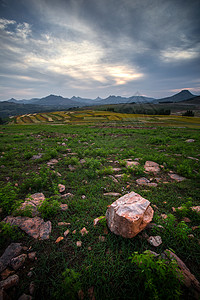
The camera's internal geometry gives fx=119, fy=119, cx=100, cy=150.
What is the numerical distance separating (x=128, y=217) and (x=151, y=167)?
4579mm

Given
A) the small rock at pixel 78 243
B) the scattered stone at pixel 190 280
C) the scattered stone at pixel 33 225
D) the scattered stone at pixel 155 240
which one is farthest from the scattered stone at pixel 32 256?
the scattered stone at pixel 190 280

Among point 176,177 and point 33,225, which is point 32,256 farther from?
point 176,177

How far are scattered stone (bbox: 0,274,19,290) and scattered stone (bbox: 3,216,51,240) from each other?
0.87 meters

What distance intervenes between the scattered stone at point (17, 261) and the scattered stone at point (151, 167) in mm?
5914

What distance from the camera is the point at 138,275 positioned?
233cm

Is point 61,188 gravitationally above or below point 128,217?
below

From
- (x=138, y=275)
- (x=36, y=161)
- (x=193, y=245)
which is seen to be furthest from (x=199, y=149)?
(x=36, y=161)

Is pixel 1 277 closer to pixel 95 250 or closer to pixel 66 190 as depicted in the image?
pixel 95 250

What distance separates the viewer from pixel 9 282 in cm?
218

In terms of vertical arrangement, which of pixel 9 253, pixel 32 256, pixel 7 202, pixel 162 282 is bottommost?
pixel 32 256

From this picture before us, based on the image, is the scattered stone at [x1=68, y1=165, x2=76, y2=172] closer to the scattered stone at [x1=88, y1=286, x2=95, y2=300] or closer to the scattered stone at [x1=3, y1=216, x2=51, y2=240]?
the scattered stone at [x1=3, y1=216, x2=51, y2=240]

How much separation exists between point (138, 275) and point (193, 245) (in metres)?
1.63

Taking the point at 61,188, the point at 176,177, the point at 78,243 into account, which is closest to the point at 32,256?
the point at 78,243

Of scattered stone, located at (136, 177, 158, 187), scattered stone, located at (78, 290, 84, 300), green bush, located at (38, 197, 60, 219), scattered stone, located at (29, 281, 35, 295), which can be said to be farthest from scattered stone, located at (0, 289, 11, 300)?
scattered stone, located at (136, 177, 158, 187)
